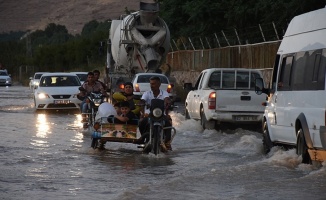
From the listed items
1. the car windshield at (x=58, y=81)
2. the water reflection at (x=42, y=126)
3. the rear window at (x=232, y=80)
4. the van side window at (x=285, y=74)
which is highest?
the van side window at (x=285, y=74)

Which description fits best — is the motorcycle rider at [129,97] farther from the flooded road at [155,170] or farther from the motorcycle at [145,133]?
the flooded road at [155,170]

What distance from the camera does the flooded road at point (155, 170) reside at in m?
13.9

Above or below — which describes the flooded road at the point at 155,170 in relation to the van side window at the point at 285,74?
below

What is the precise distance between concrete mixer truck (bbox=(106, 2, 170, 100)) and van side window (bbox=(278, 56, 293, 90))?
23817mm

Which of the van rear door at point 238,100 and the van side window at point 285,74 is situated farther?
the van rear door at point 238,100

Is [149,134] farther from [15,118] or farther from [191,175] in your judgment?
[15,118]

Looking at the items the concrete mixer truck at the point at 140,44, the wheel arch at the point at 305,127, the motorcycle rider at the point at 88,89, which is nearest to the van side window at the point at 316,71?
the wheel arch at the point at 305,127

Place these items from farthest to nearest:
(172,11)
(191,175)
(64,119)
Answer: (172,11), (64,119), (191,175)

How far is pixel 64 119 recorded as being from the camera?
110 feet

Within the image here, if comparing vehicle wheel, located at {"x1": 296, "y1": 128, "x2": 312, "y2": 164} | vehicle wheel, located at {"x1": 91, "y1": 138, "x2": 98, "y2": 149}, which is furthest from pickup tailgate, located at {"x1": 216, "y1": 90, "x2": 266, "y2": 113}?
vehicle wheel, located at {"x1": 296, "y1": 128, "x2": 312, "y2": 164}

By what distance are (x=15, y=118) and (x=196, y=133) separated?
30.2 feet

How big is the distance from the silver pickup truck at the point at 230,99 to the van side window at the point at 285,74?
7.29 meters

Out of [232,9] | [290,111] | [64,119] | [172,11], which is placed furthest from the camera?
[172,11]

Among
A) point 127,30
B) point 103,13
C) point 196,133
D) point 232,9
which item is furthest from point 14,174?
point 103,13
